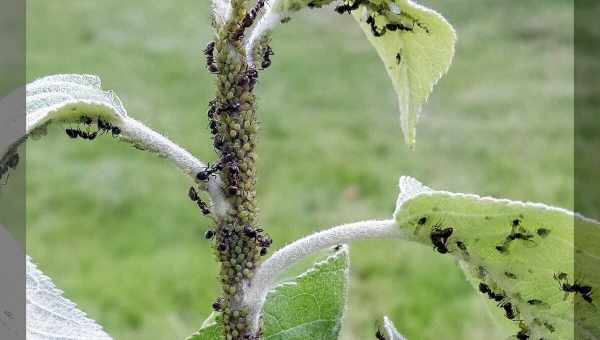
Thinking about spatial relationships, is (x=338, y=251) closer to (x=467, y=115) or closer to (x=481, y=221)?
(x=481, y=221)

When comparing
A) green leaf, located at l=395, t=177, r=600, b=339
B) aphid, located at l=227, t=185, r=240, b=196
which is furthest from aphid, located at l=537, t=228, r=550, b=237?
aphid, located at l=227, t=185, r=240, b=196

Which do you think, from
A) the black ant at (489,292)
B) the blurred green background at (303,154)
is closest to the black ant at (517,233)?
the black ant at (489,292)

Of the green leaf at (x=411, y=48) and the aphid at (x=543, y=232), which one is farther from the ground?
the green leaf at (x=411, y=48)

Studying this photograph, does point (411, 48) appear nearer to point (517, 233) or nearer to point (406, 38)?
point (406, 38)

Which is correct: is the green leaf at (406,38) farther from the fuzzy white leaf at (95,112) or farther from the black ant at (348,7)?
the fuzzy white leaf at (95,112)

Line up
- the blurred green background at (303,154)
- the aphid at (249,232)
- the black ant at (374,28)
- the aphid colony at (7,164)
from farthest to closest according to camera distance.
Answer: the blurred green background at (303,154)
the black ant at (374,28)
the aphid at (249,232)
the aphid colony at (7,164)

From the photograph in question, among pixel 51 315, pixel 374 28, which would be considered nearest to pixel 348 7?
pixel 374 28
